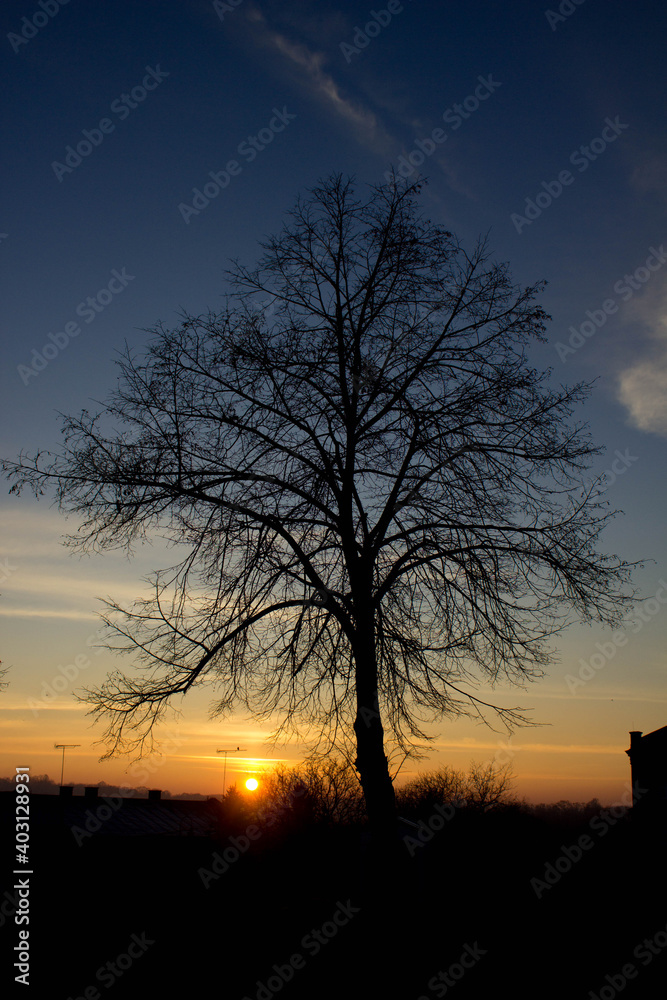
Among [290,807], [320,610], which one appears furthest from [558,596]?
[290,807]

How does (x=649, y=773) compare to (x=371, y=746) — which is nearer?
(x=371, y=746)

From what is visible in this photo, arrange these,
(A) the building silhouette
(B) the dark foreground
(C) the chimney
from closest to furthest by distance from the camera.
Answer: (B) the dark foreground
(A) the building silhouette
(C) the chimney

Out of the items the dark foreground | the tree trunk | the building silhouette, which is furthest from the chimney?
the tree trunk

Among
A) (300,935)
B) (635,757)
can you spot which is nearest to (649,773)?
(635,757)

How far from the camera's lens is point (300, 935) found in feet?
27.7

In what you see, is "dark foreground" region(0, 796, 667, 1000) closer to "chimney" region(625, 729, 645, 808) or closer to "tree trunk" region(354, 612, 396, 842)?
"tree trunk" region(354, 612, 396, 842)

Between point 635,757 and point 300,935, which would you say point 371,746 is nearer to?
point 300,935

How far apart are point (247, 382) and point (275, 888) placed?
31.3ft

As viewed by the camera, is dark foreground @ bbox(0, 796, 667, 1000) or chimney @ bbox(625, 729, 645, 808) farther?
chimney @ bbox(625, 729, 645, 808)

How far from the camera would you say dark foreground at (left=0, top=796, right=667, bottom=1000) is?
7.32 m

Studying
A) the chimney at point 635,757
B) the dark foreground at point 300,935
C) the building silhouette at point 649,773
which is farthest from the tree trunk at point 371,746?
the chimney at point 635,757

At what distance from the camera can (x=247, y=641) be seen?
28.1ft

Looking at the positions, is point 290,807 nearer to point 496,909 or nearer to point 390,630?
point 496,909

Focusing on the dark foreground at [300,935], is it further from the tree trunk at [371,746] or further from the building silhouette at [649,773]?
the building silhouette at [649,773]
